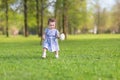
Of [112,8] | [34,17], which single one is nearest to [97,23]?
[112,8]

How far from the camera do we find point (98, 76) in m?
9.02

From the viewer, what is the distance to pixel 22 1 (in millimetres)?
60969

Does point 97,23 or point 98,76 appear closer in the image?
point 98,76

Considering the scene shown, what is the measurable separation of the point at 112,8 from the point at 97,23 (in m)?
14.7

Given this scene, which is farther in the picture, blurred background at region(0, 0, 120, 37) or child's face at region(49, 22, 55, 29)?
blurred background at region(0, 0, 120, 37)

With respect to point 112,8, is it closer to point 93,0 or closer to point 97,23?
point 97,23

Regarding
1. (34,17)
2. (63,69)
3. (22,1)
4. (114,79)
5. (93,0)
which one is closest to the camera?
(114,79)

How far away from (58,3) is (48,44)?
90.5 ft

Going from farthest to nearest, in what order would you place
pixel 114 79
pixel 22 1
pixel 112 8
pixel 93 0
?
pixel 112 8 < pixel 22 1 < pixel 93 0 < pixel 114 79

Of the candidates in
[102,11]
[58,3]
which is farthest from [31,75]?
[102,11]

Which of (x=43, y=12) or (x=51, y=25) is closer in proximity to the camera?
(x=51, y=25)

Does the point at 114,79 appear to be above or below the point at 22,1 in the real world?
below

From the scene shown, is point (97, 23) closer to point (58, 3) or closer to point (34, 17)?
point (34, 17)

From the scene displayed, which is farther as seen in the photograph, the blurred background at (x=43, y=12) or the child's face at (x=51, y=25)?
the blurred background at (x=43, y=12)
